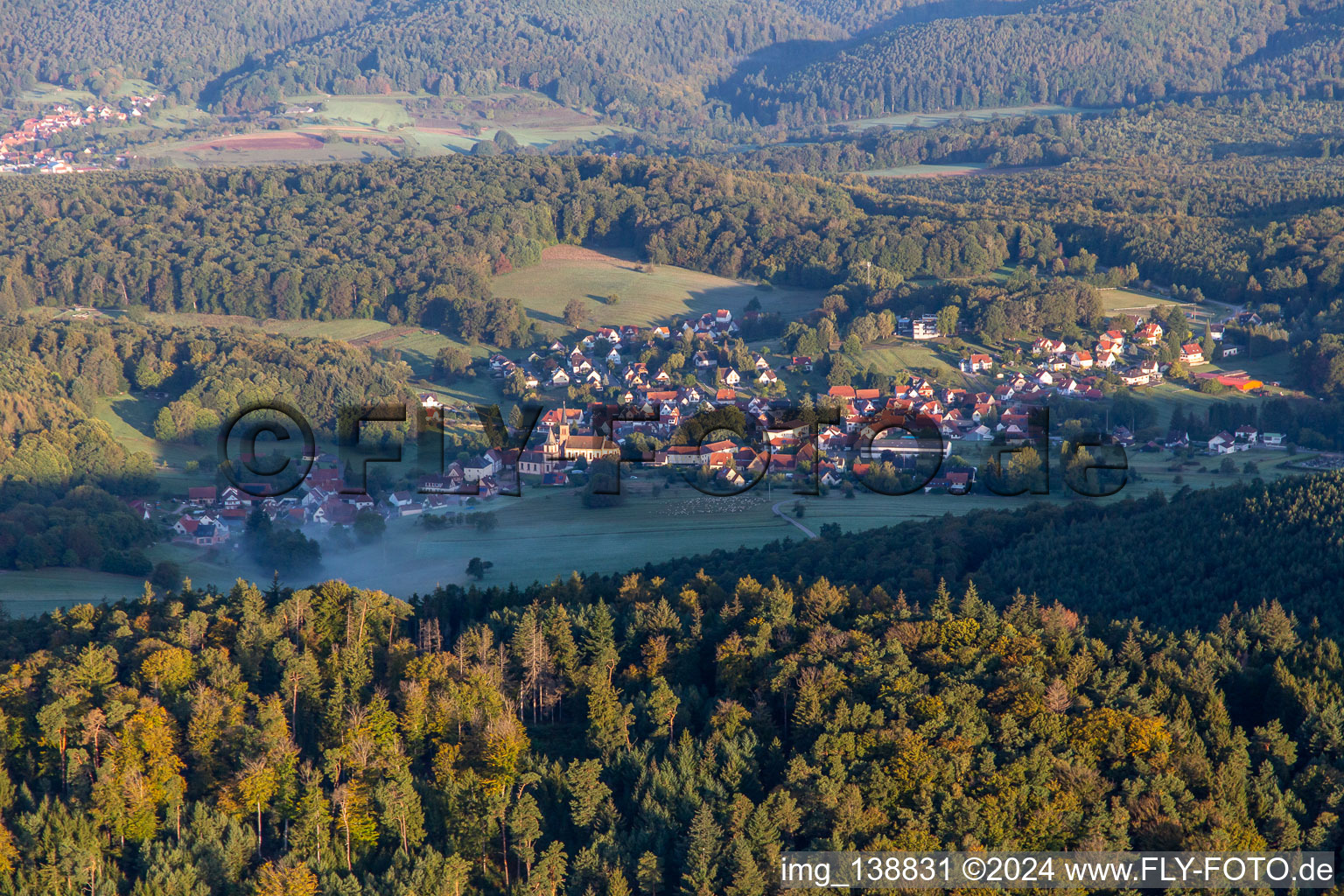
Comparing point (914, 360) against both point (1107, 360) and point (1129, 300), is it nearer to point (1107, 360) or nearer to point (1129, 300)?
point (1107, 360)

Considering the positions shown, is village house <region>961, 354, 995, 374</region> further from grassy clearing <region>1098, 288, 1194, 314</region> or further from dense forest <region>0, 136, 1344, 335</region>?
dense forest <region>0, 136, 1344, 335</region>

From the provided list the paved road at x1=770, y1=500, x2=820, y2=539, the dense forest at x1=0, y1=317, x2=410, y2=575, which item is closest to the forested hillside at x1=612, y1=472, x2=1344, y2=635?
the paved road at x1=770, y1=500, x2=820, y2=539

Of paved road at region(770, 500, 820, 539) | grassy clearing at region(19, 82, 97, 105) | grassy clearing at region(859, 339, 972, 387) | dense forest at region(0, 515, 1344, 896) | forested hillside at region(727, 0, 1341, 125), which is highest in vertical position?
forested hillside at region(727, 0, 1341, 125)

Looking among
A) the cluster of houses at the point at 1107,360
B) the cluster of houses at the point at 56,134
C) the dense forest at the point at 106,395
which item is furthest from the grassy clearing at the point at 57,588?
the cluster of houses at the point at 56,134

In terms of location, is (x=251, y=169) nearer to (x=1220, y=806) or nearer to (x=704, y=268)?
(x=704, y=268)

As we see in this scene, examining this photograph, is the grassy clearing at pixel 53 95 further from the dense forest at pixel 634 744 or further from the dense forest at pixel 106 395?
the dense forest at pixel 634 744

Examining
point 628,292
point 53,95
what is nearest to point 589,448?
point 628,292
